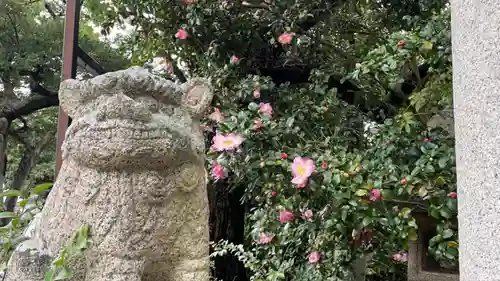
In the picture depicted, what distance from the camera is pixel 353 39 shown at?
3.33 meters

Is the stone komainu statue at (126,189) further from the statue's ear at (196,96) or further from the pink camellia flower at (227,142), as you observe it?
the pink camellia flower at (227,142)

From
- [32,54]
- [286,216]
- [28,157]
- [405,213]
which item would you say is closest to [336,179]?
[405,213]

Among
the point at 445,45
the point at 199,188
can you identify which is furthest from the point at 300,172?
the point at 445,45

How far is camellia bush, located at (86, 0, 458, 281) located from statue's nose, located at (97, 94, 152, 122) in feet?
2.48

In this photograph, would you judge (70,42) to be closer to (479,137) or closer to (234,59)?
(234,59)

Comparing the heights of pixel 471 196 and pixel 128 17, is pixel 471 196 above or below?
below

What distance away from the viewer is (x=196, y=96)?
1.39 meters

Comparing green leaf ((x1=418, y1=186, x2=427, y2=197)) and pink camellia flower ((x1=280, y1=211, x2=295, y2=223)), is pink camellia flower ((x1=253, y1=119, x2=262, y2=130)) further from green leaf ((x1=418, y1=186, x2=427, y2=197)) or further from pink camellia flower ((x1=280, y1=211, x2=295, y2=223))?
green leaf ((x1=418, y1=186, x2=427, y2=197))

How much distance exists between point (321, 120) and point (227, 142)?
761 millimetres

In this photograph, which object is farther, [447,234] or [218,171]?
[218,171]

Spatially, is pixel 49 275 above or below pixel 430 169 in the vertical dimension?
below

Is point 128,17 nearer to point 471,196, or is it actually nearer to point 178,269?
point 178,269

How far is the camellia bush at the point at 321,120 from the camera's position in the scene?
1777 mm

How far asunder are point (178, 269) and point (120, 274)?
0.17 meters
